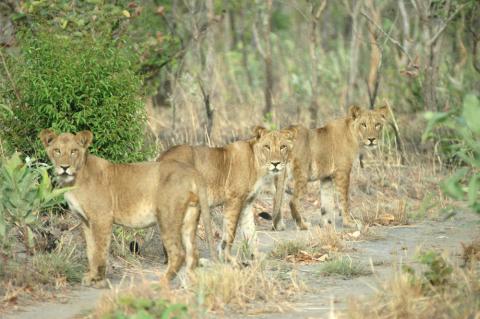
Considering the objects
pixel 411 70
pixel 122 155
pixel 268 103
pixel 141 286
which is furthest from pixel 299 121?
pixel 141 286

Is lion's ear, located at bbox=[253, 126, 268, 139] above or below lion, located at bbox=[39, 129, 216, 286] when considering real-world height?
above

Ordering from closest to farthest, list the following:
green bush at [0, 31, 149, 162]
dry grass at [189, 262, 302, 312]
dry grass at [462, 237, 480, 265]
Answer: dry grass at [189, 262, 302, 312]
dry grass at [462, 237, 480, 265]
green bush at [0, 31, 149, 162]

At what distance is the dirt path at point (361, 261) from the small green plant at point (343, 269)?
74 mm

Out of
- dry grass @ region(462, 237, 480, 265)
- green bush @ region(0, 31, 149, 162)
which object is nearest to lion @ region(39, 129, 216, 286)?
green bush @ region(0, 31, 149, 162)

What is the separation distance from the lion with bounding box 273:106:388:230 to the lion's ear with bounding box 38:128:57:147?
350 centimetres

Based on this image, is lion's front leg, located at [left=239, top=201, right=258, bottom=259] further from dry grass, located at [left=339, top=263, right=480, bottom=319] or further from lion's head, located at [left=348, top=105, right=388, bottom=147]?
dry grass, located at [left=339, top=263, right=480, bottom=319]

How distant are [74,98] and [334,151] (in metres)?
2.96

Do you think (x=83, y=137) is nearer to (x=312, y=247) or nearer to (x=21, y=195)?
(x=21, y=195)

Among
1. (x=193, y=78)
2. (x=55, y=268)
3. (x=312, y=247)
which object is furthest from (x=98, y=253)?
(x=193, y=78)

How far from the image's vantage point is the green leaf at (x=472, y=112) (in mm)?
6152

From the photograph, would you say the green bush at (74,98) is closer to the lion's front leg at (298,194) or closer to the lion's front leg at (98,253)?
the lion's front leg at (298,194)

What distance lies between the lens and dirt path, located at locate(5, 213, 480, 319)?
6.45m

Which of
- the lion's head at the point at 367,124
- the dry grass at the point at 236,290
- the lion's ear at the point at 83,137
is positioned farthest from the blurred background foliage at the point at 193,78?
the dry grass at the point at 236,290

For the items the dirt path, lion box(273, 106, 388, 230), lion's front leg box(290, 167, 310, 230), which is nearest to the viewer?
the dirt path
